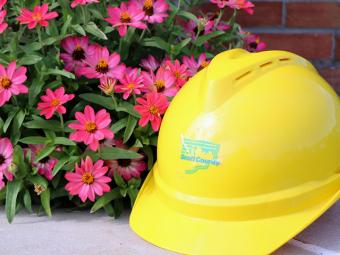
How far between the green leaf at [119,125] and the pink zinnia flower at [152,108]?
0.07 m

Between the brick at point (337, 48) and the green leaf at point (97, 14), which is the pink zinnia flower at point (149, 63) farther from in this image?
the brick at point (337, 48)

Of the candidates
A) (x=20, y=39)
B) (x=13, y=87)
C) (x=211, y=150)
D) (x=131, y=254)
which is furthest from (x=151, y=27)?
(x=131, y=254)

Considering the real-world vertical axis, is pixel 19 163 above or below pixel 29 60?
below

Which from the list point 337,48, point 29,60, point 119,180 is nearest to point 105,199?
point 119,180

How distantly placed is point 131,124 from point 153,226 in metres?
0.32

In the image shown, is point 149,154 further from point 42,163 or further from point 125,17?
point 125,17

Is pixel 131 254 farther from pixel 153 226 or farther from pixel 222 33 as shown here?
pixel 222 33

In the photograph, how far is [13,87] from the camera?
5.65 ft

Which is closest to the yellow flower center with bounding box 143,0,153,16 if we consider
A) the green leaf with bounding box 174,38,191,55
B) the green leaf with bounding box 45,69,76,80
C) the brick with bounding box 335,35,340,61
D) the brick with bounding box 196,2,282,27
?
the green leaf with bounding box 174,38,191,55

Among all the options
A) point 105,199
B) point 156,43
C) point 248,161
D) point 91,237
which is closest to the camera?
point 248,161

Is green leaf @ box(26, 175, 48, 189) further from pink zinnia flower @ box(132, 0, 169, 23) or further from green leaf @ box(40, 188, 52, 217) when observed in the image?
pink zinnia flower @ box(132, 0, 169, 23)

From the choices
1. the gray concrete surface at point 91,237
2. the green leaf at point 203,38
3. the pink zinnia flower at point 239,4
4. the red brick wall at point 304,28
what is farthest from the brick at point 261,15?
the gray concrete surface at point 91,237

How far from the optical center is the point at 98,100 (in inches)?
70.9

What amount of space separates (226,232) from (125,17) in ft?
2.55
